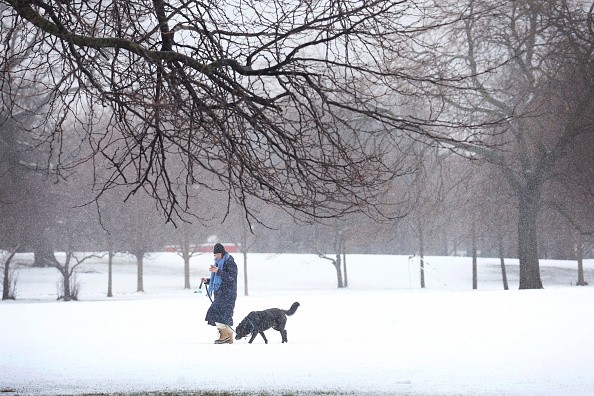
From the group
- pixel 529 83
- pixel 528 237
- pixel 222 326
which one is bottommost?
pixel 222 326

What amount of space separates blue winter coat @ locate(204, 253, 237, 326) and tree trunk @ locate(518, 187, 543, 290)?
47.1 feet

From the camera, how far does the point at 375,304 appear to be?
20828 millimetres

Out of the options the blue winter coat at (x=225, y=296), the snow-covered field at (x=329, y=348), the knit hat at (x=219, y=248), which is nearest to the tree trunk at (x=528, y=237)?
the snow-covered field at (x=329, y=348)

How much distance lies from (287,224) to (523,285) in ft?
52.4

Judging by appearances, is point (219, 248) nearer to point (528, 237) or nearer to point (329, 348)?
point (329, 348)

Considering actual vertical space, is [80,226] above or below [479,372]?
above

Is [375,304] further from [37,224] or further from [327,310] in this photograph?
[37,224]

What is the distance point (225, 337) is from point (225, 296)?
0.80m

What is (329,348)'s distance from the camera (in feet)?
39.8

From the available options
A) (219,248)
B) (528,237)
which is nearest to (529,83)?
(528,237)

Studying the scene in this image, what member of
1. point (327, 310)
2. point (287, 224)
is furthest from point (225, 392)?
point (287, 224)

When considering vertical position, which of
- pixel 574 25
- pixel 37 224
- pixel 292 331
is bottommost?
pixel 292 331

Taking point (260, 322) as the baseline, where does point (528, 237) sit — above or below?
above

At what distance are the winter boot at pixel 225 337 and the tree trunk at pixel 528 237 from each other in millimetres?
14403
